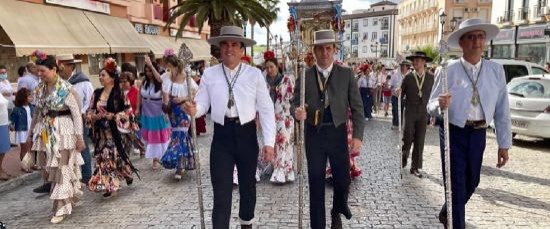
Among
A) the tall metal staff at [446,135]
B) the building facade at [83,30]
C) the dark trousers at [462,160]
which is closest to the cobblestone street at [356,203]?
the dark trousers at [462,160]

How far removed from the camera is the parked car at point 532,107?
9344 mm

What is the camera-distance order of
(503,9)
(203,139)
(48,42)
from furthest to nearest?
1. (503,9)
2. (48,42)
3. (203,139)

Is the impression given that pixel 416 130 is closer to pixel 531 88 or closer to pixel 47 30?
pixel 531 88

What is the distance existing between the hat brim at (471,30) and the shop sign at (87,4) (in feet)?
48.8

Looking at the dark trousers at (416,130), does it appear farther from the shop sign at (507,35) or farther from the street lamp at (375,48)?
the street lamp at (375,48)

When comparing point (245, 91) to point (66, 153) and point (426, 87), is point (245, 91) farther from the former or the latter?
point (426, 87)

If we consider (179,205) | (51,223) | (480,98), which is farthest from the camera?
(179,205)

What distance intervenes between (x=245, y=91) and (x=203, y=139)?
24.2ft

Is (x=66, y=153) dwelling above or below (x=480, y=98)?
below

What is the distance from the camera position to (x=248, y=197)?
14.3 feet

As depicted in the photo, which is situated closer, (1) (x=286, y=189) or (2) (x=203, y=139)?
(1) (x=286, y=189)

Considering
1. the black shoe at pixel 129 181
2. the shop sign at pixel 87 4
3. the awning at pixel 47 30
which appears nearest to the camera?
the black shoe at pixel 129 181

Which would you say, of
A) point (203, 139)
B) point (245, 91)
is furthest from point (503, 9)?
point (245, 91)

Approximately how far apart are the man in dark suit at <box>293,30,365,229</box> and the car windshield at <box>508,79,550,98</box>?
23.6ft
